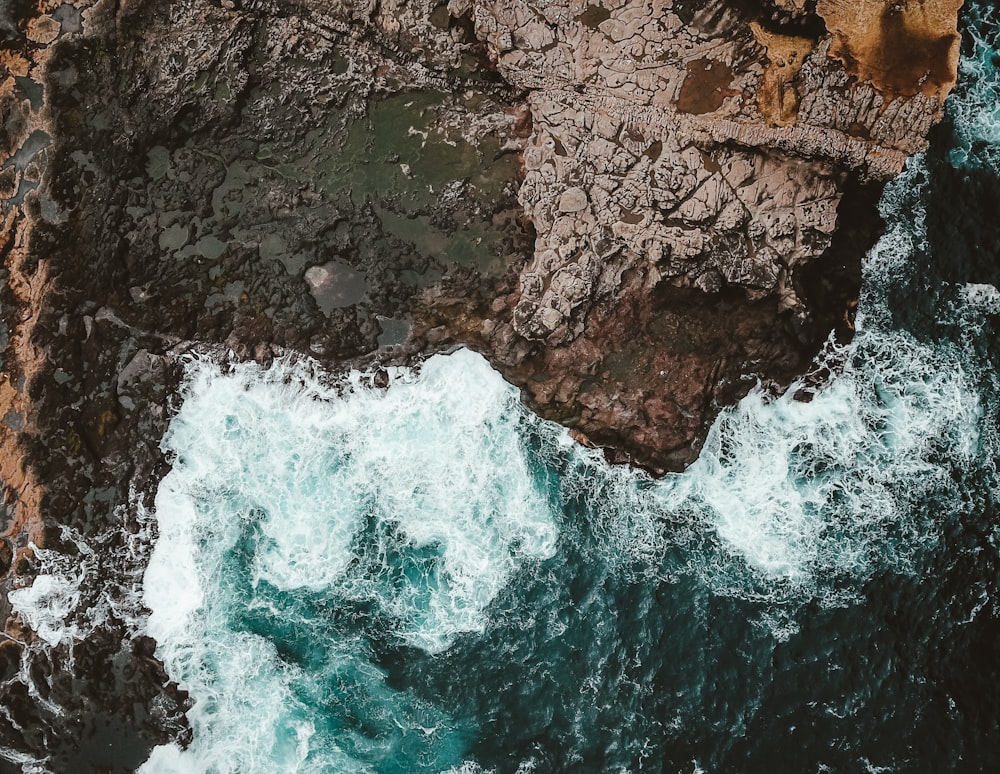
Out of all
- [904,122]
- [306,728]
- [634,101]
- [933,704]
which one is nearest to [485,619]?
[306,728]

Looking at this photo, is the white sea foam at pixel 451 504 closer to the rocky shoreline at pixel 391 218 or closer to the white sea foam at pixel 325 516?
the white sea foam at pixel 325 516

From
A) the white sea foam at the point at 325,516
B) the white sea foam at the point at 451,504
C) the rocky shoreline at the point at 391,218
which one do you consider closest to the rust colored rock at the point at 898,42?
the rocky shoreline at the point at 391,218

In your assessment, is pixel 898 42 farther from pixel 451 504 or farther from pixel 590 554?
pixel 451 504

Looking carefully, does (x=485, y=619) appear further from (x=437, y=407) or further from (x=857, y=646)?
(x=857, y=646)

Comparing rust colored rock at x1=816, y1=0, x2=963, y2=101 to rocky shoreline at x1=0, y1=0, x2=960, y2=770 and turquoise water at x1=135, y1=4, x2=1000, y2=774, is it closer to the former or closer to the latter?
rocky shoreline at x1=0, y1=0, x2=960, y2=770

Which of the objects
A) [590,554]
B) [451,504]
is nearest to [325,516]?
[451,504]

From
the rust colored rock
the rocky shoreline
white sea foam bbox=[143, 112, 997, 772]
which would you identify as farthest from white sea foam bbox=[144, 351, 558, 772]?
the rust colored rock
